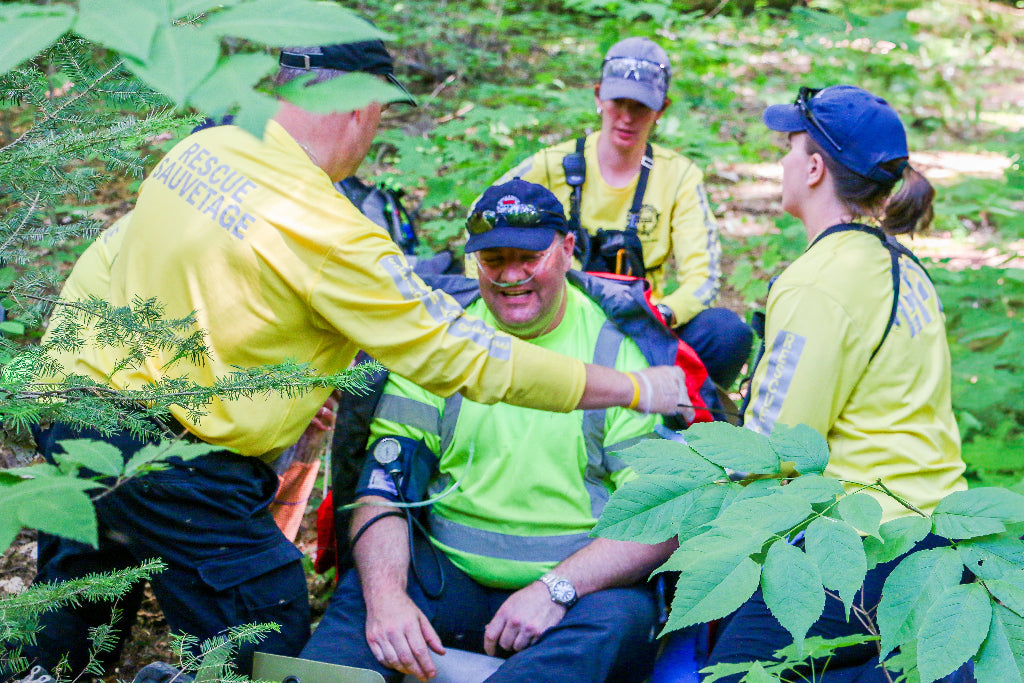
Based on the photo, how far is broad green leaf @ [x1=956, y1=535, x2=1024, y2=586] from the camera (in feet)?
3.49

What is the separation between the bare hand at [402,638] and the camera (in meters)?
2.35

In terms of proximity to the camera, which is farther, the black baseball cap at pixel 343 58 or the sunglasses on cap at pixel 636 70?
the sunglasses on cap at pixel 636 70

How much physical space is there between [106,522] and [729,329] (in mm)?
2872

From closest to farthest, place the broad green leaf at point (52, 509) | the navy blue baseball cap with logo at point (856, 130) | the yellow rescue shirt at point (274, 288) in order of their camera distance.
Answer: the broad green leaf at point (52, 509) < the yellow rescue shirt at point (274, 288) < the navy blue baseball cap with logo at point (856, 130)

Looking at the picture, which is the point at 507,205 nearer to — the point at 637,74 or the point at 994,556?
the point at 637,74

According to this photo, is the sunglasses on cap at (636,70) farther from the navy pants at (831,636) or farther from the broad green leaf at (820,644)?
the broad green leaf at (820,644)

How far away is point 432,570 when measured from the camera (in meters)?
Answer: 2.67

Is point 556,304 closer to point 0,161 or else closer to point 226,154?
point 226,154

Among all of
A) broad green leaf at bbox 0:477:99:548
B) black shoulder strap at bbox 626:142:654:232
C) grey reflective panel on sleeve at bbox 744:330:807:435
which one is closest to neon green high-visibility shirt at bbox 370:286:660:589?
grey reflective panel on sleeve at bbox 744:330:807:435

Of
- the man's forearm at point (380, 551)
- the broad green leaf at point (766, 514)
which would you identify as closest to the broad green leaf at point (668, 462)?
the broad green leaf at point (766, 514)

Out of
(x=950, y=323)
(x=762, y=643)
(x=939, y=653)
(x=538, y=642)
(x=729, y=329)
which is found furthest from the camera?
(x=950, y=323)

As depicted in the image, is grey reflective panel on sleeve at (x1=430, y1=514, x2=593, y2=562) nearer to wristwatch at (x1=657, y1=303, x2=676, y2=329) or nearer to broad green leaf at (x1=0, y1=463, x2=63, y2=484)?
wristwatch at (x1=657, y1=303, x2=676, y2=329)

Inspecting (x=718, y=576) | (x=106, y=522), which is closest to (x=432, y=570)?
(x=106, y=522)

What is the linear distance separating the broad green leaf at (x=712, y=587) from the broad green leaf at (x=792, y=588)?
2cm
